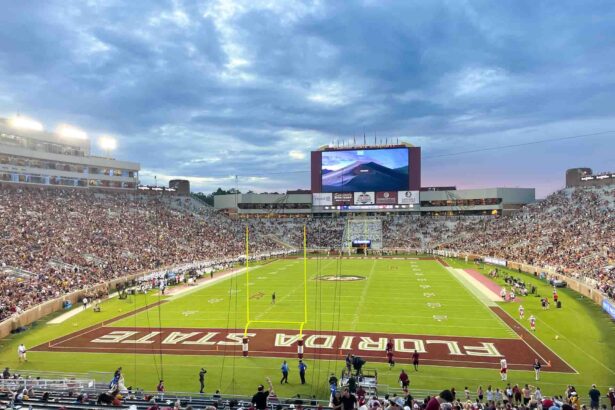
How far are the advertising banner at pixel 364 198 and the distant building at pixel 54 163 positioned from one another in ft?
121

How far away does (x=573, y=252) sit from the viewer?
43.7 meters

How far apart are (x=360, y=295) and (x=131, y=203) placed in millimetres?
42571

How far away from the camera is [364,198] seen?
78188 mm

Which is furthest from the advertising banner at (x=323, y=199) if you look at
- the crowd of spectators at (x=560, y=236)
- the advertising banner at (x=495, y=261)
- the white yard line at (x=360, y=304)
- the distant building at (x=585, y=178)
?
the distant building at (x=585, y=178)

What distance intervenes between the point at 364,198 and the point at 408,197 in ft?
24.0

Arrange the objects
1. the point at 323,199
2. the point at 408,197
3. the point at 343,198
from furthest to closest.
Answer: the point at 323,199 < the point at 343,198 < the point at 408,197

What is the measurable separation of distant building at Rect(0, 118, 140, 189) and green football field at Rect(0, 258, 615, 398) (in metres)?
31.0

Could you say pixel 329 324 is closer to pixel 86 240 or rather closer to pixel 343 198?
pixel 86 240

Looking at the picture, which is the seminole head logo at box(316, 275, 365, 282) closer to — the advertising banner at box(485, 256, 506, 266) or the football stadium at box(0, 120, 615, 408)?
the football stadium at box(0, 120, 615, 408)

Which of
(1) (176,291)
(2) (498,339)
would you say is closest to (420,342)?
(2) (498,339)

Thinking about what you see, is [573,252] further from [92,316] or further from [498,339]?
[92,316]

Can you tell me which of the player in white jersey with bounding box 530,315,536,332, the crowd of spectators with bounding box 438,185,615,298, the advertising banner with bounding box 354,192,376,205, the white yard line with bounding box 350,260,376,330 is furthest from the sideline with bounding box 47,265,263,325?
the crowd of spectators with bounding box 438,185,615,298

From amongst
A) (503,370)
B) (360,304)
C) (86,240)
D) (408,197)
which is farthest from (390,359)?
(408,197)

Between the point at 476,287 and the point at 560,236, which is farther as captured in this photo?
the point at 560,236
